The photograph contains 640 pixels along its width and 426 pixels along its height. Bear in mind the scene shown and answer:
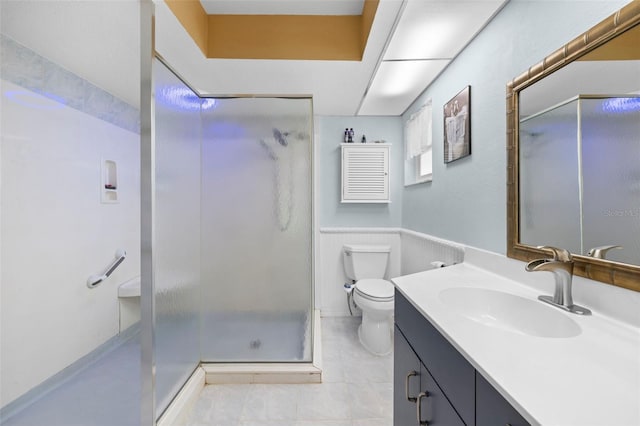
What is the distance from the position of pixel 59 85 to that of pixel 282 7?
4.54 feet

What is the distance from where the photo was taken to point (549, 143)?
953 mm

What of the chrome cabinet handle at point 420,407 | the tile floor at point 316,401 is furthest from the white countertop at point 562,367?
the tile floor at point 316,401

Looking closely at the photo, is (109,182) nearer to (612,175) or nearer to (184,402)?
(184,402)

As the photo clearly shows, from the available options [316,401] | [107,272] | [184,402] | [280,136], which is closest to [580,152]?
[280,136]

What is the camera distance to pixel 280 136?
5.88 ft

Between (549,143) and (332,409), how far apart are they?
1.76 m

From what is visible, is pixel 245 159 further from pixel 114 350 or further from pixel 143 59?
pixel 114 350

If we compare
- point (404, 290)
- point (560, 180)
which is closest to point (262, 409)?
point (404, 290)

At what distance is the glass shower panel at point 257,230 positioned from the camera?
1.76 m

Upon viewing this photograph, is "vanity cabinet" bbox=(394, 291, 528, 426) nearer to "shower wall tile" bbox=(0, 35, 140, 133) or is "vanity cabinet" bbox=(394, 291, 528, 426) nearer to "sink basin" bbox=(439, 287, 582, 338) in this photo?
"sink basin" bbox=(439, 287, 582, 338)

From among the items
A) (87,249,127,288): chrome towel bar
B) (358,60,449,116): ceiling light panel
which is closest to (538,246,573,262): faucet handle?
(358,60,449,116): ceiling light panel

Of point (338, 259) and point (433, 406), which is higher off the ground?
point (338, 259)

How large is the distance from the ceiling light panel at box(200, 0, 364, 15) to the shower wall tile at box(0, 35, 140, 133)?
890mm

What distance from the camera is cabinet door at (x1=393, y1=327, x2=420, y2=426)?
94 cm
